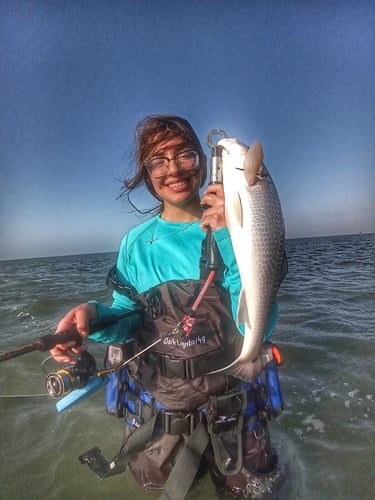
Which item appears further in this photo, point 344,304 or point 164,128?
point 344,304

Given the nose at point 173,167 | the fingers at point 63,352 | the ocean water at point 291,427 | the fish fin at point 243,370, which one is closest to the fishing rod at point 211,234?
the nose at point 173,167

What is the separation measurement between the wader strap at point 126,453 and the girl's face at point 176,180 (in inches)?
72.4

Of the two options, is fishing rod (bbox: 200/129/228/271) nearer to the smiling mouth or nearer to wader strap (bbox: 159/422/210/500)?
the smiling mouth

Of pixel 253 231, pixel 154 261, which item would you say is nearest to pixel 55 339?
pixel 154 261

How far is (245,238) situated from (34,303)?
12.1m

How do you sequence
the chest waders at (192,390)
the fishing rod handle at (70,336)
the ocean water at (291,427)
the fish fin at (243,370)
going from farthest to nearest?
1. the ocean water at (291,427)
2. the chest waders at (192,390)
3. the fish fin at (243,370)
4. the fishing rod handle at (70,336)

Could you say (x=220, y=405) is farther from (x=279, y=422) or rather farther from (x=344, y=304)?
(x=344, y=304)

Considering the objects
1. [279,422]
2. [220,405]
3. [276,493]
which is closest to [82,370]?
[220,405]

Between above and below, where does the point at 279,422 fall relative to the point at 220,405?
below

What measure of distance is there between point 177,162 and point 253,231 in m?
1.05

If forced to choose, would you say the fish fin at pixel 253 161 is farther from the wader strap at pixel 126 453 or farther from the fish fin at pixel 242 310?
the wader strap at pixel 126 453

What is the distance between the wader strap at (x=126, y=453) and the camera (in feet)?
8.41

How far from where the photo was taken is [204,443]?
2.47 meters

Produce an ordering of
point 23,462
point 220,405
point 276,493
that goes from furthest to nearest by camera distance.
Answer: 1. point 23,462
2. point 276,493
3. point 220,405
